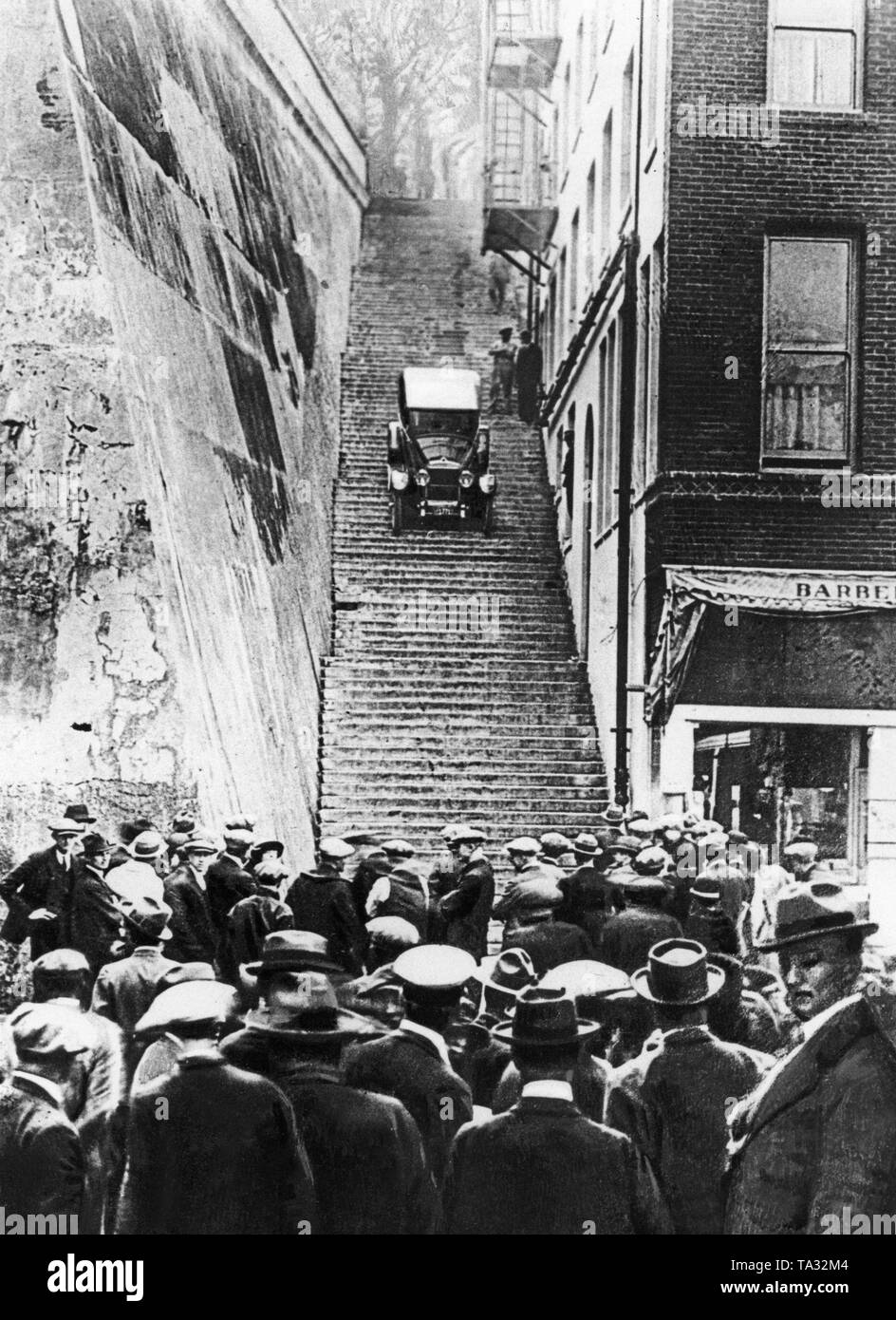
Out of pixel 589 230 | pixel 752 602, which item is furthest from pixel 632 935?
pixel 589 230

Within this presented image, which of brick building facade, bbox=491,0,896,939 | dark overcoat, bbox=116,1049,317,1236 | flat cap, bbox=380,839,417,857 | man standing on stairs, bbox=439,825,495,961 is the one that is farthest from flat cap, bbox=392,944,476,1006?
brick building facade, bbox=491,0,896,939

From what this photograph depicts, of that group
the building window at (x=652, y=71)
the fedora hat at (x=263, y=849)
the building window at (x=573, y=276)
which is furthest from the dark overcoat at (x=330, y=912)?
the building window at (x=652, y=71)

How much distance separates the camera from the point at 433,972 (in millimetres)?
5543

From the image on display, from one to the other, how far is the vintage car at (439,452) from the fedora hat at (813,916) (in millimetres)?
2784

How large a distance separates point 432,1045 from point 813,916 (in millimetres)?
1760

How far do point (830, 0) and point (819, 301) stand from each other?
5.10 ft

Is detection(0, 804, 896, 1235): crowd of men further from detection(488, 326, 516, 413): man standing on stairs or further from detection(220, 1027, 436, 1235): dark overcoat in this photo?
detection(488, 326, 516, 413): man standing on stairs

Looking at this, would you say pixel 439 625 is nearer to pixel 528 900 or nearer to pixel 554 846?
pixel 554 846

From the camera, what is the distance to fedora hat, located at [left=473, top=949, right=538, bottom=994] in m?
6.22

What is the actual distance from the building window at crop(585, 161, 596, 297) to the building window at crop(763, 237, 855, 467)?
0.99 m

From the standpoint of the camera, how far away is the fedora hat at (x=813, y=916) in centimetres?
599

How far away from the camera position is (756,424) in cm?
770
